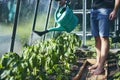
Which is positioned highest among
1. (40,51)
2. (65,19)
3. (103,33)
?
(65,19)

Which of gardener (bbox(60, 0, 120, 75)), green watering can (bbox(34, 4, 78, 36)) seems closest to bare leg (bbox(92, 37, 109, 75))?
gardener (bbox(60, 0, 120, 75))

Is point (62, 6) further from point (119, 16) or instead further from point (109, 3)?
point (119, 16)

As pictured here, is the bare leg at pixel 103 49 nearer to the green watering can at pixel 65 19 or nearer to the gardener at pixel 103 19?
the gardener at pixel 103 19

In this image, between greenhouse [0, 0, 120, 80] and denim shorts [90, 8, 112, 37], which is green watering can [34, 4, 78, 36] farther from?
denim shorts [90, 8, 112, 37]

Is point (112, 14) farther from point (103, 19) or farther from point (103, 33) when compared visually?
point (103, 33)

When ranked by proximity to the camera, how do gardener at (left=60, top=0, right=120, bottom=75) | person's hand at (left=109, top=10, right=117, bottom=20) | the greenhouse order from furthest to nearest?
gardener at (left=60, top=0, right=120, bottom=75) → person's hand at (left=109, top=10, right=117, bottom=20) → the greenhouse

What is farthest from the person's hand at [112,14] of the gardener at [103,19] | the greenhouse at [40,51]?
the greenhouse at [40,51]

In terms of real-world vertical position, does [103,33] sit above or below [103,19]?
below

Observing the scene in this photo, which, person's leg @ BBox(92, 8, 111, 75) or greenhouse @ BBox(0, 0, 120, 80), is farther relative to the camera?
person's leg @ BBox(92, 8, 111, 75)

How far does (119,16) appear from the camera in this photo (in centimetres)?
945

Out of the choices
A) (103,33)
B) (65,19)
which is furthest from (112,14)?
(65,19)

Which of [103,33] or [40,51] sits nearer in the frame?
[40,51]

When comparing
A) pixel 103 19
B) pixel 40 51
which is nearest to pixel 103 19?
pixel 103 19

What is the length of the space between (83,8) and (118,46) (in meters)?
2.63
